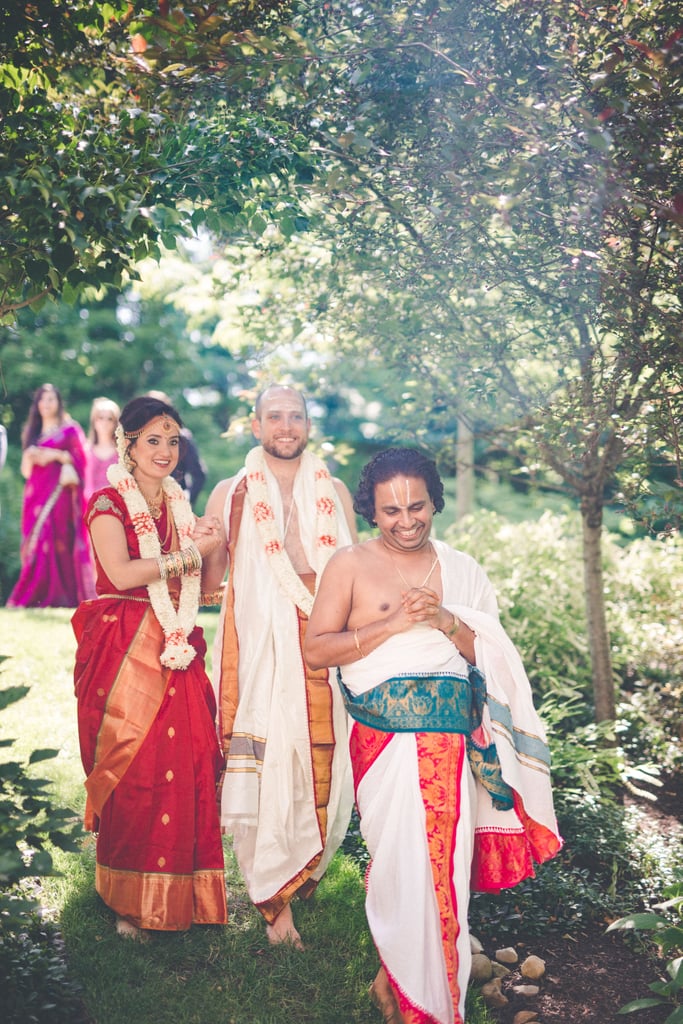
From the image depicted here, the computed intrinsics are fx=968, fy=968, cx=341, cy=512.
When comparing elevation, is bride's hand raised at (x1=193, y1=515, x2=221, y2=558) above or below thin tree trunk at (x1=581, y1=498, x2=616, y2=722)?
above

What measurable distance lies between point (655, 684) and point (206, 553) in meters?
3.70

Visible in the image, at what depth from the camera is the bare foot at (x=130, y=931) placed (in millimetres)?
4153

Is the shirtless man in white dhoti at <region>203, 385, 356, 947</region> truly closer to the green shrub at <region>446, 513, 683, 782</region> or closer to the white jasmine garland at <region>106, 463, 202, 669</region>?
the white jasmine garland at <region>106, 463, 202, 669</region>

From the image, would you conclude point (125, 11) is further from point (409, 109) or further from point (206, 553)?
point (206, 553)

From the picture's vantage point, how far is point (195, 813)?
4301mm

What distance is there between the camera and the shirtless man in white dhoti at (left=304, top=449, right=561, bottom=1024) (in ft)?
11.4

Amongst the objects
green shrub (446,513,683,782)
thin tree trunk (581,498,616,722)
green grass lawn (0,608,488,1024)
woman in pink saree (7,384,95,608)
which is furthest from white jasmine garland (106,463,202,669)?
woman in pink saree (7,384,95,608)

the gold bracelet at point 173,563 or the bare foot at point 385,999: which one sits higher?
the gold bracelet at point 173,563

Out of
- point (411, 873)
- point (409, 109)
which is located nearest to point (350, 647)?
point (411, 873)

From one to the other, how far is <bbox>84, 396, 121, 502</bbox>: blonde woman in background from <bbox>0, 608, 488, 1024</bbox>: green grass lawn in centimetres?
516

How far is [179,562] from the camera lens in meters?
4.36

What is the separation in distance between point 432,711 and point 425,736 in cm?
10

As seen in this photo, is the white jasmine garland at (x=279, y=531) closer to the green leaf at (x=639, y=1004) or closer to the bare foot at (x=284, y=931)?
the bare foot at (x=284, y=931)

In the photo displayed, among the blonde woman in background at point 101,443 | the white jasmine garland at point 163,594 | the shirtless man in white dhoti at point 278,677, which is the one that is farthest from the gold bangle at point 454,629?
the blonde woman in background at point 101,443
